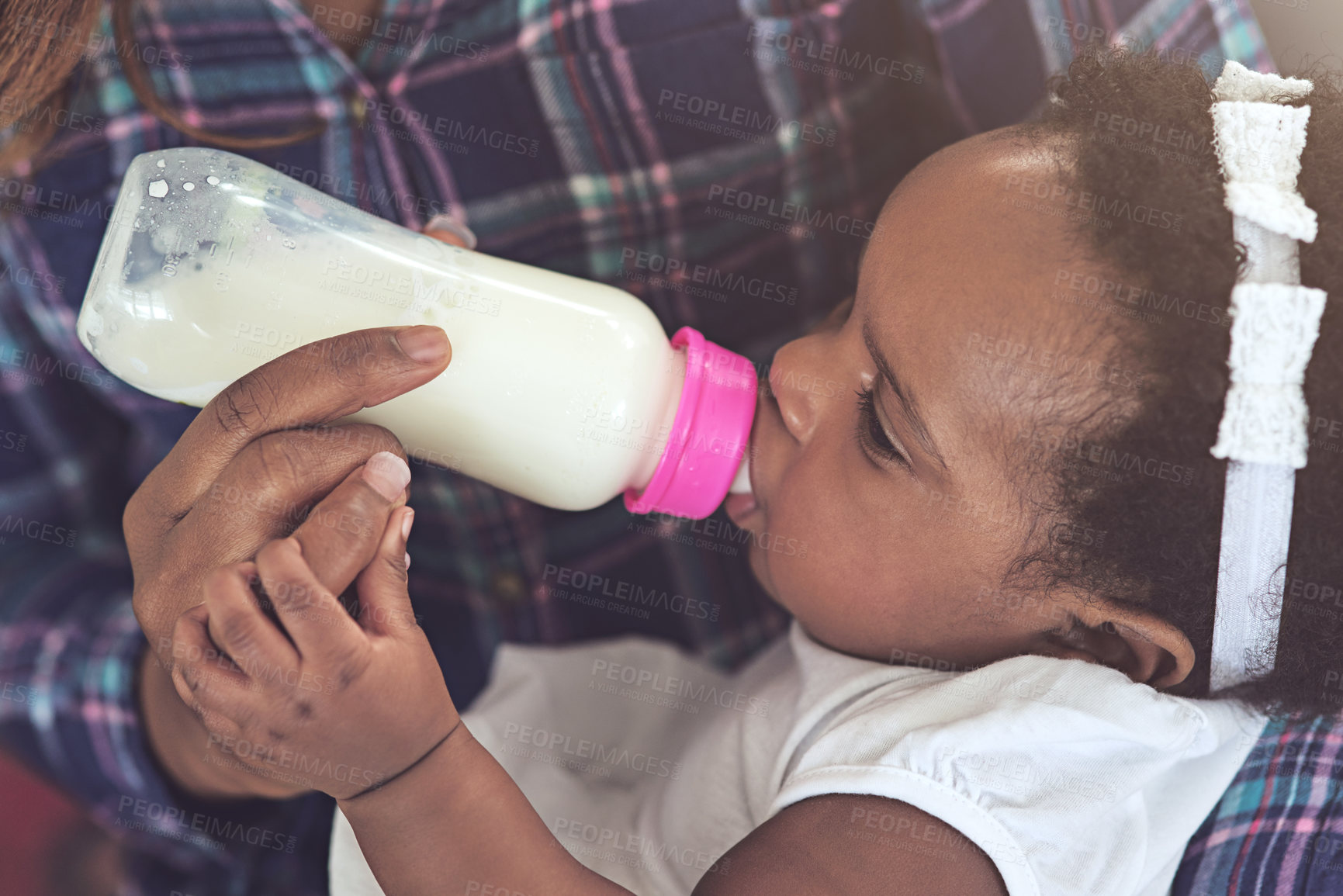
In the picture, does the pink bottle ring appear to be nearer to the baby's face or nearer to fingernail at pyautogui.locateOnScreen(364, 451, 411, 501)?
the baby's face

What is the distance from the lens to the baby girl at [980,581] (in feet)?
2.25

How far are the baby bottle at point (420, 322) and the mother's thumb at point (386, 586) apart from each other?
0.10 m

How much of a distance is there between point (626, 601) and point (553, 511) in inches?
6.3

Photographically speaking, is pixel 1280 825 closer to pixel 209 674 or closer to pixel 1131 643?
pixel 1131 643

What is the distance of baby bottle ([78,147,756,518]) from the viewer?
71cm

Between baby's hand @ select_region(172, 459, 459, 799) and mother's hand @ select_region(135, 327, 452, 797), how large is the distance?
0.03 meters

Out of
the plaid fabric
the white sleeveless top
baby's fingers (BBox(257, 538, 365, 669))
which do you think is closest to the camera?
baby's fingers (BBox(257, 538, 365, 669))

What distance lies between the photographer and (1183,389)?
69cm

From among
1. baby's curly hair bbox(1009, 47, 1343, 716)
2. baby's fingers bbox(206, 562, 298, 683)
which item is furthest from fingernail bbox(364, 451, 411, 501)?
baby's curly hair bbox(1009, 47, 1343, 716)

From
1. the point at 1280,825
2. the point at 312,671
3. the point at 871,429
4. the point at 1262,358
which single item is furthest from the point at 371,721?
the point at 1280,825

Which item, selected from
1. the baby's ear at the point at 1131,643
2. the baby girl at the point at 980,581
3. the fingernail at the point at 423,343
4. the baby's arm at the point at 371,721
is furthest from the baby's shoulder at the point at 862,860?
the fingernail at the point at 423,343

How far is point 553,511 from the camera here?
1.11 m

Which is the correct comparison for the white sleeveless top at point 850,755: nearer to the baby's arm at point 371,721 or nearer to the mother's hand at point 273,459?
the baby's arm at point 371,721

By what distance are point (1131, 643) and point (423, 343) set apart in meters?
0.65
